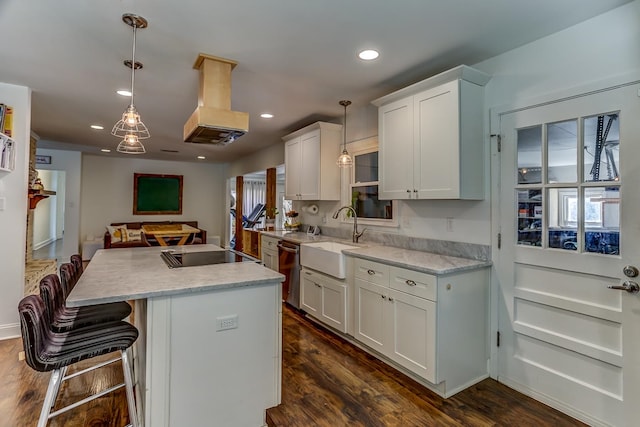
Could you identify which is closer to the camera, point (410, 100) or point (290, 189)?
point (410, 100)

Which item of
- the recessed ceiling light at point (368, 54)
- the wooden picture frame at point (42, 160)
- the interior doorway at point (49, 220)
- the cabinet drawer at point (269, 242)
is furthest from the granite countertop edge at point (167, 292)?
the interior doorway at point (49, 220)

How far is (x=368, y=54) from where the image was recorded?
8.13ft

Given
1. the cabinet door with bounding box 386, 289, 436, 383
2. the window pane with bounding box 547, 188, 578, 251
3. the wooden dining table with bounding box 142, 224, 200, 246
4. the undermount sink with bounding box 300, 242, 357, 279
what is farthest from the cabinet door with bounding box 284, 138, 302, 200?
the wooden dining table with bounding box 142, 224, 200, 246

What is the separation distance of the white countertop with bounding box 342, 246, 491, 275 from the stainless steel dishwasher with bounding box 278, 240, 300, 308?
3.39 feet

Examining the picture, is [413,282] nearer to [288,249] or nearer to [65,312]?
[288,249]

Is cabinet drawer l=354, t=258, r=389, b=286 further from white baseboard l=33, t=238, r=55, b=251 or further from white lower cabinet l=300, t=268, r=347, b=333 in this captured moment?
white baseboard l=33, t=238, r=55, b=251

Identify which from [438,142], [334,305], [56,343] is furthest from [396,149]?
[56,343]

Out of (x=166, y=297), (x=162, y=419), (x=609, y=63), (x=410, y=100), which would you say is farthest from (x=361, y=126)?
(x=162, y=419)

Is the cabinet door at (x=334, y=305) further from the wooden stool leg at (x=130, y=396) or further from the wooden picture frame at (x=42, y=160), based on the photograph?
the wooden picture frame at (x=42, y=160)

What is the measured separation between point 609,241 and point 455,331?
3.55 ft

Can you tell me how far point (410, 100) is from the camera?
9.10 feet

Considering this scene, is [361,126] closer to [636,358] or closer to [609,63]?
[609,63]

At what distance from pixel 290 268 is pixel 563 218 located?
9.35 feet

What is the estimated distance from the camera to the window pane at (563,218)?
2102 mm
